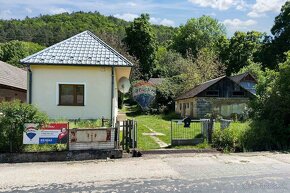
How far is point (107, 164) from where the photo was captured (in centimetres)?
1169

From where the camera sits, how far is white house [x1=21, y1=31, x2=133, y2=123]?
61.3ft

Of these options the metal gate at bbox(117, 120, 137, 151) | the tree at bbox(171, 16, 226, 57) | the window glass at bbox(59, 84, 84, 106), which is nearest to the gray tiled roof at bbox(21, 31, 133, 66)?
the window glass at bbox(59, 84, 84, 106)

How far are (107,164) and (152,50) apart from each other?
55908 mm

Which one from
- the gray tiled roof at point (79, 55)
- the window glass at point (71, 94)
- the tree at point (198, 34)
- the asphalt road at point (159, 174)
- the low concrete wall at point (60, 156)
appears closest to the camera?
the asphalt road at point (159, 174)

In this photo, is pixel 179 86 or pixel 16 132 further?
pixel 179 86

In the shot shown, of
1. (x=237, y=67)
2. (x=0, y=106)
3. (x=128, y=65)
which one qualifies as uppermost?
(x=237, y=67)

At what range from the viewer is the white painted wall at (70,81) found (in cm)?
Result: 1873

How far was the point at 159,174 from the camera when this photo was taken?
1004 cm

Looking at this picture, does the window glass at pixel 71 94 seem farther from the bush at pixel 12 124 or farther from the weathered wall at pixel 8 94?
the weathered wall at pixel 8 94

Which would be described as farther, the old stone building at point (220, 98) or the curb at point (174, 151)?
the old stone building at point (220, 98)

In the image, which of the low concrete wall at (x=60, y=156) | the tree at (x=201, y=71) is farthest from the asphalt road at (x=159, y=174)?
the tree at (x=201, y=71)

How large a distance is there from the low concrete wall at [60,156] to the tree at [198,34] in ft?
263

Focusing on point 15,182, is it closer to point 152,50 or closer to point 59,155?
point 59,155

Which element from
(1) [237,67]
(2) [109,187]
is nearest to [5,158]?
(2) [109,187]
